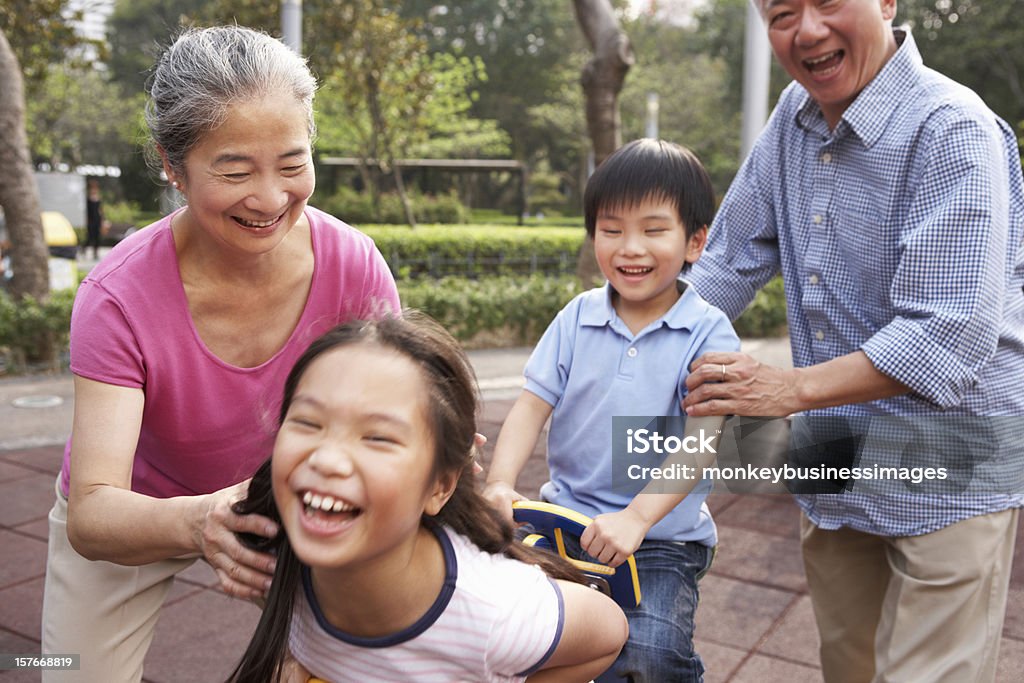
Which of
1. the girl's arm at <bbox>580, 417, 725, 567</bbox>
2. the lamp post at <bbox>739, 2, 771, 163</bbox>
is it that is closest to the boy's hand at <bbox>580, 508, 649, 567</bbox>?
the girl's arm at <bbox>580, 417, 725, 567</bbox>

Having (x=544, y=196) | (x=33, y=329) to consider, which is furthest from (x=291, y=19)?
(x=544, y=196)

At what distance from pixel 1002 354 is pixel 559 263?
12.0 meters

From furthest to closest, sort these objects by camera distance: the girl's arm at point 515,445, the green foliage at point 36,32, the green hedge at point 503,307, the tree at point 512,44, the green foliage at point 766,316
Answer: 1. the tree at point 512,44
2. the green foliage at point 766,316
3. the green foliage at point 36,32
4. the green hedge at point 503,307
5. the girl's arm at point 515,445

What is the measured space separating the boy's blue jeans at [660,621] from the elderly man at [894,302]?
32cm

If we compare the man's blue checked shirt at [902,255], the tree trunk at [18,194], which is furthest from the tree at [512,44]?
the man's blue checked shirt at [902,255]

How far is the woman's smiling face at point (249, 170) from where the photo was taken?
1728 millimetres

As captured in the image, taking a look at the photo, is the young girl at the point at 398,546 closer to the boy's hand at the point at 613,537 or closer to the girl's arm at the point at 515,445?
the boy's hand at the point at 613,537

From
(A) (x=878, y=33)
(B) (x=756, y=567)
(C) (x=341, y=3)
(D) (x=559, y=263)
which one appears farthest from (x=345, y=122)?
(A) (x=878, y=33)

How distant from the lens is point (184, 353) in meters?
1.91

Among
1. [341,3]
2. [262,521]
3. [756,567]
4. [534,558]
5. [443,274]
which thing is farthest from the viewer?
[341,3]

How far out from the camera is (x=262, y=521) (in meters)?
1.51

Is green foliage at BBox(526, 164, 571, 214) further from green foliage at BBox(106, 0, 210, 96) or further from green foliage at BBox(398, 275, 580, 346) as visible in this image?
green foliage at BBox(398, 275, 580, 346)

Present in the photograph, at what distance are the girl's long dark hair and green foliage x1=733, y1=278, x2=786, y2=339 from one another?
8627 millimetres

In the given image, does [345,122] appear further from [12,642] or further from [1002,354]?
[1002,354]
